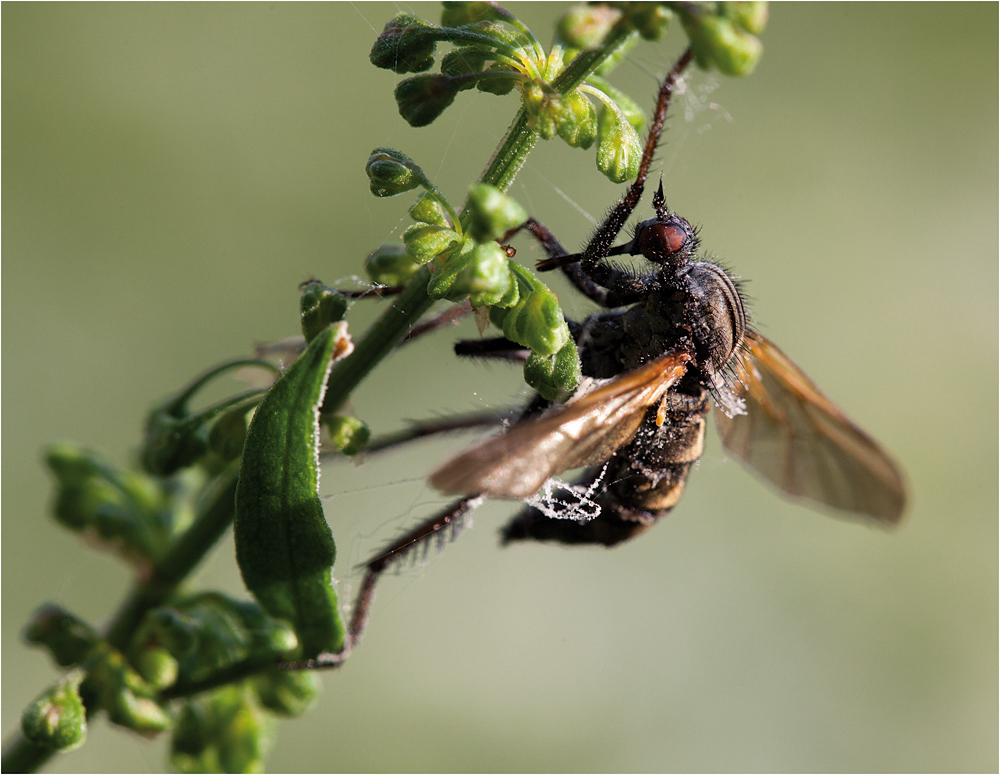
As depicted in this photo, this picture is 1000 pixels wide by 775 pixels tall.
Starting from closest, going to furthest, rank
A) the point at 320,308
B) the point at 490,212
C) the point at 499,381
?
the point at 490,212, the point at 320,308, the point at 499,381

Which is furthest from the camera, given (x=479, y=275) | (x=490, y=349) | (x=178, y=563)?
(x=490, y=349)

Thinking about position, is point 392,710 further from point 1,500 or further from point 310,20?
point 310,20

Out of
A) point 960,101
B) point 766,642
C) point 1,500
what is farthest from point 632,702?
point 960,101

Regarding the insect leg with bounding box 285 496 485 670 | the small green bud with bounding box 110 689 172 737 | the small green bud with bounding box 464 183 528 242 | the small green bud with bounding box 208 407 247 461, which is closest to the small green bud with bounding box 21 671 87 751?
the small green bud with bounding box 110 689 172 737

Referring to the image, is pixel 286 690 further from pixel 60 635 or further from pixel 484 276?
pixel 484 276

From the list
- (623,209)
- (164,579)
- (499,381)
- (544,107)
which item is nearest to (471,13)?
(544,107)

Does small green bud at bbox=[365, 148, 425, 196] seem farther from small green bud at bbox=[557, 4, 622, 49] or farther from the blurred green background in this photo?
the blurred green background

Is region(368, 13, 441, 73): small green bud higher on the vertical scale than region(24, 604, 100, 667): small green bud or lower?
higher
